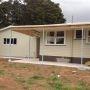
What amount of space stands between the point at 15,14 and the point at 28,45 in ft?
45.7

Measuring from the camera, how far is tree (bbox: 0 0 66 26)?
53.5 metres

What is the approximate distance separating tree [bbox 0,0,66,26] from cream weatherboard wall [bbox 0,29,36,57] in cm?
1017

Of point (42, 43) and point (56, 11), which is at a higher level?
point (56, 11)

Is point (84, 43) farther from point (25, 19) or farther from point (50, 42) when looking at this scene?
point (25, 19)

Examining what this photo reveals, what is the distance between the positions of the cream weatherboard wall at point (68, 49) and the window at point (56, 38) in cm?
37

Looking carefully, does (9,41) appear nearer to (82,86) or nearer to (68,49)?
(68,49)

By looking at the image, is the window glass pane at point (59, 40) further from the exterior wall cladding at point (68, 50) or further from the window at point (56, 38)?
the exterior wall cladding at point (68, 50)

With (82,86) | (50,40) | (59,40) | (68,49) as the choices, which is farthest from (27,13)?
(82,86)

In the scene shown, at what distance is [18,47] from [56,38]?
38.4ft

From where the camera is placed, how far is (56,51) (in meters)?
30.6

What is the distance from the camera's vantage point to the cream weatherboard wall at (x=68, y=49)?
2872 cm

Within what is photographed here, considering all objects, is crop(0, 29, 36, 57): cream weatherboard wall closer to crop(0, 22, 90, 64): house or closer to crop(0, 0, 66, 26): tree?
crop(0, 22, 90, 64): house

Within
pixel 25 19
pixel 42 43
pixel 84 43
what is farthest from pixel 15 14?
pixel 84 43

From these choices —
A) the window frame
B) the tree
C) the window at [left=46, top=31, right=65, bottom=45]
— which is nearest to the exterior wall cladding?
the window at [left=46, top=31, right=65, bottom=45]
